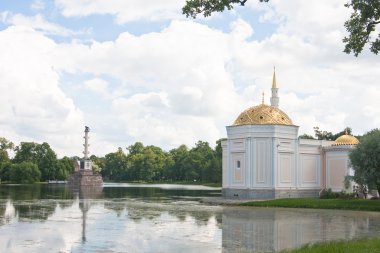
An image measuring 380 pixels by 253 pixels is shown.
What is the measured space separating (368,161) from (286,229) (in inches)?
658

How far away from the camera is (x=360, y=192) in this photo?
48.2 m

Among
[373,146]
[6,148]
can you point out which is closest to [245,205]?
[373,146]

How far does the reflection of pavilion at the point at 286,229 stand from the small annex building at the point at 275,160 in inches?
684

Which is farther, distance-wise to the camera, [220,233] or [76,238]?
[220,233]

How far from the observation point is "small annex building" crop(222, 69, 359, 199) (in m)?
50.3

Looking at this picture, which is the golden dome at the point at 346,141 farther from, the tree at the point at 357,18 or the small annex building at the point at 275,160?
the tree at the point at 357,18

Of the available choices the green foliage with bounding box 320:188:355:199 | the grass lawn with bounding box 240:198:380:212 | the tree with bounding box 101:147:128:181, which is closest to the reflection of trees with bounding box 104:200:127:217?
the grass lawn with bounding box 240:198:380:212

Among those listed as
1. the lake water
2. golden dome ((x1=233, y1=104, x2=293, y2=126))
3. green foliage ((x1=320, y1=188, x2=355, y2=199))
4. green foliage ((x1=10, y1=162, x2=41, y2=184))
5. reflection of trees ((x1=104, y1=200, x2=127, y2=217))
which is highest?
golden dome ((x1=233, y1=104, x2=293, y2=126))

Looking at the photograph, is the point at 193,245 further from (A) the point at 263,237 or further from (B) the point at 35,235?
(B) the point at 35,235

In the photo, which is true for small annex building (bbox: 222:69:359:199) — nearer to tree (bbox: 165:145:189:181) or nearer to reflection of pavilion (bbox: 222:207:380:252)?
reflection of pavilion (bbox: 222:207:380:252)

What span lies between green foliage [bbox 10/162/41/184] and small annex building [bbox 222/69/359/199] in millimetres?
86151

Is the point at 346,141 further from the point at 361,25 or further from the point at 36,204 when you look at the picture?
the point at 361,25

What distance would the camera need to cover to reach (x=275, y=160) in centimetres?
5019

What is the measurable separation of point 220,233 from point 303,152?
32.4 m
